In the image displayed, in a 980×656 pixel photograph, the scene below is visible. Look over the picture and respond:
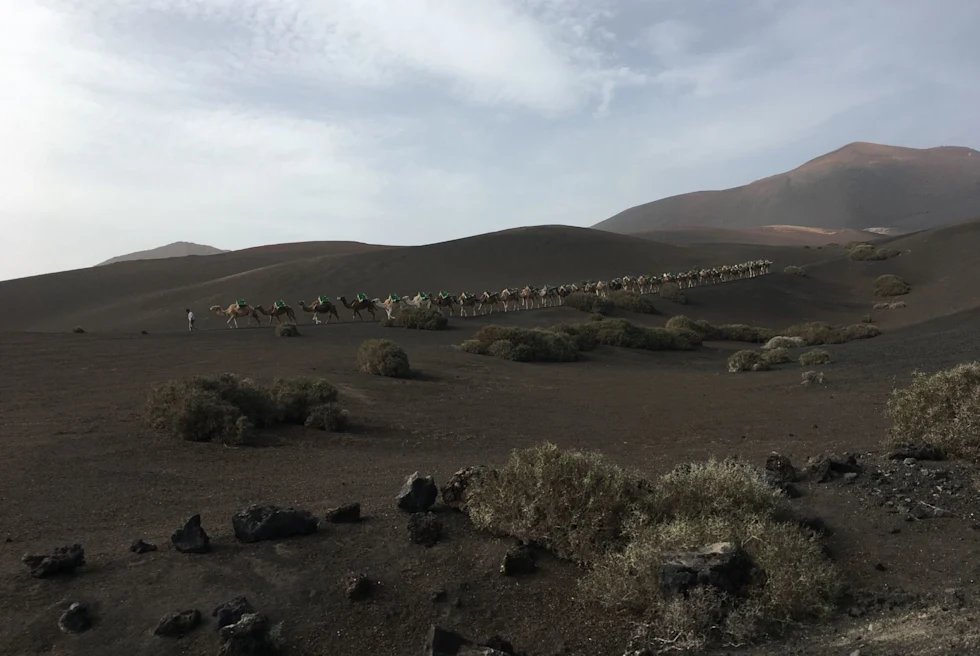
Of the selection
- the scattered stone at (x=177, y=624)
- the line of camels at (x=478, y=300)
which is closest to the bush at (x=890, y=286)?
the line of camels at (x=478, y=300)

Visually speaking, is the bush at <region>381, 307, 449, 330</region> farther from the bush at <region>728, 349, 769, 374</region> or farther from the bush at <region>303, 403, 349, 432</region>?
the bush at <region>303, 403, 349, 432</region>

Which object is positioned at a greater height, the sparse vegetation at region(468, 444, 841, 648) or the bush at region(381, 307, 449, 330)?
the bush at region(381, 307, 449, 330)

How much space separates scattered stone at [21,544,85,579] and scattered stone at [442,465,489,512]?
359cm

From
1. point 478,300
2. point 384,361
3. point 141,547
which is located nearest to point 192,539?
point 141,547

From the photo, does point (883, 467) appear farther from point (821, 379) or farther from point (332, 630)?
point (821, 379)

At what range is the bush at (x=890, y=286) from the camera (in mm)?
51750

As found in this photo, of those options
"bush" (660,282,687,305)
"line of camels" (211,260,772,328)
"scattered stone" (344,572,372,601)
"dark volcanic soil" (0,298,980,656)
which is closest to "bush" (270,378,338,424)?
"dark volcanic soil" (0,298,980,656)

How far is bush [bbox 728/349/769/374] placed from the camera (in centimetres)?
2384

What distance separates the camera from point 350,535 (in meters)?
7.35

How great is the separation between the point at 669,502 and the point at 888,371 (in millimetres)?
15661

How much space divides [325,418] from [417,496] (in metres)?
6.20

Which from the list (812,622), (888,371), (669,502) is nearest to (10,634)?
(669,502)

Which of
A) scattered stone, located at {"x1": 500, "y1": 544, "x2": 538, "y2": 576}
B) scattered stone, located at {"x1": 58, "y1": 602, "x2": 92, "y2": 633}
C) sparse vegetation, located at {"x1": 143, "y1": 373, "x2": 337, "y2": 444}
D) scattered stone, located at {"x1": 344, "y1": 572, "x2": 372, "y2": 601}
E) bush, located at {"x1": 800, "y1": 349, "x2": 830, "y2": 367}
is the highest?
sparse vegetation, located at {"x1": 143, "y1": 373, "x2": 337, "y2": 444}

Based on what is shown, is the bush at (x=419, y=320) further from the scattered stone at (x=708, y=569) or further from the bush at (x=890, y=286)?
the bush at (x=890, y=286)
